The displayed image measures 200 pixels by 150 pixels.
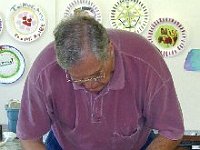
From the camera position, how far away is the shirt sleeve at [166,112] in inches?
45.5

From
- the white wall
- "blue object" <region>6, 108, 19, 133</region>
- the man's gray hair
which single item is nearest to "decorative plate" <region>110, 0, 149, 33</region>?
the white wall

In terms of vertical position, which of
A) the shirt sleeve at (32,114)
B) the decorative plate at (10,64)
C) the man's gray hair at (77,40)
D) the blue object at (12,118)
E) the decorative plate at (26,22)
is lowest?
the blue object at (12,118)

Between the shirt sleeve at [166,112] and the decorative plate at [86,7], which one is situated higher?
the decorative plate at [86,7]

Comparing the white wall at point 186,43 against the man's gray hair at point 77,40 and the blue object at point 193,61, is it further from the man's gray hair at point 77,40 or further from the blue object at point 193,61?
the man's gray hair at point 77,40

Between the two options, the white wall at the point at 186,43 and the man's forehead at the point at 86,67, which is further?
the white wall at the point at 186,43

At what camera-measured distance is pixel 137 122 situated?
1.23 metres

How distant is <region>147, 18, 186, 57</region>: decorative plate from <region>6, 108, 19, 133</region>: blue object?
72 cm

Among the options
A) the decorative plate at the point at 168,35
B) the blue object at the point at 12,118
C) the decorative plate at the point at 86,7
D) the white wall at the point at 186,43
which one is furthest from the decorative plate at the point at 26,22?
the decorative plate at the point at 168,35

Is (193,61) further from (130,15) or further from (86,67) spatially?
(86,67)

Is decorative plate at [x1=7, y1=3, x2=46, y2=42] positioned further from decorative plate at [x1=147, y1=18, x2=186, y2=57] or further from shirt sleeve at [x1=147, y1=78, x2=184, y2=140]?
shirt sleeve at [x1=147, y1=78, x2=184, y2=140]

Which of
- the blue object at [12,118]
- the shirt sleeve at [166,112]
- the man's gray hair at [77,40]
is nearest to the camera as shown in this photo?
the man's gray hair at [77,40]

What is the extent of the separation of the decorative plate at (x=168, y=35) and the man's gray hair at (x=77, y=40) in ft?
3.02

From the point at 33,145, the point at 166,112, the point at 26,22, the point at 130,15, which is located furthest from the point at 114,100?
the point at 26,22

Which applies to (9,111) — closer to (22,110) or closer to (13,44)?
(13,44)
